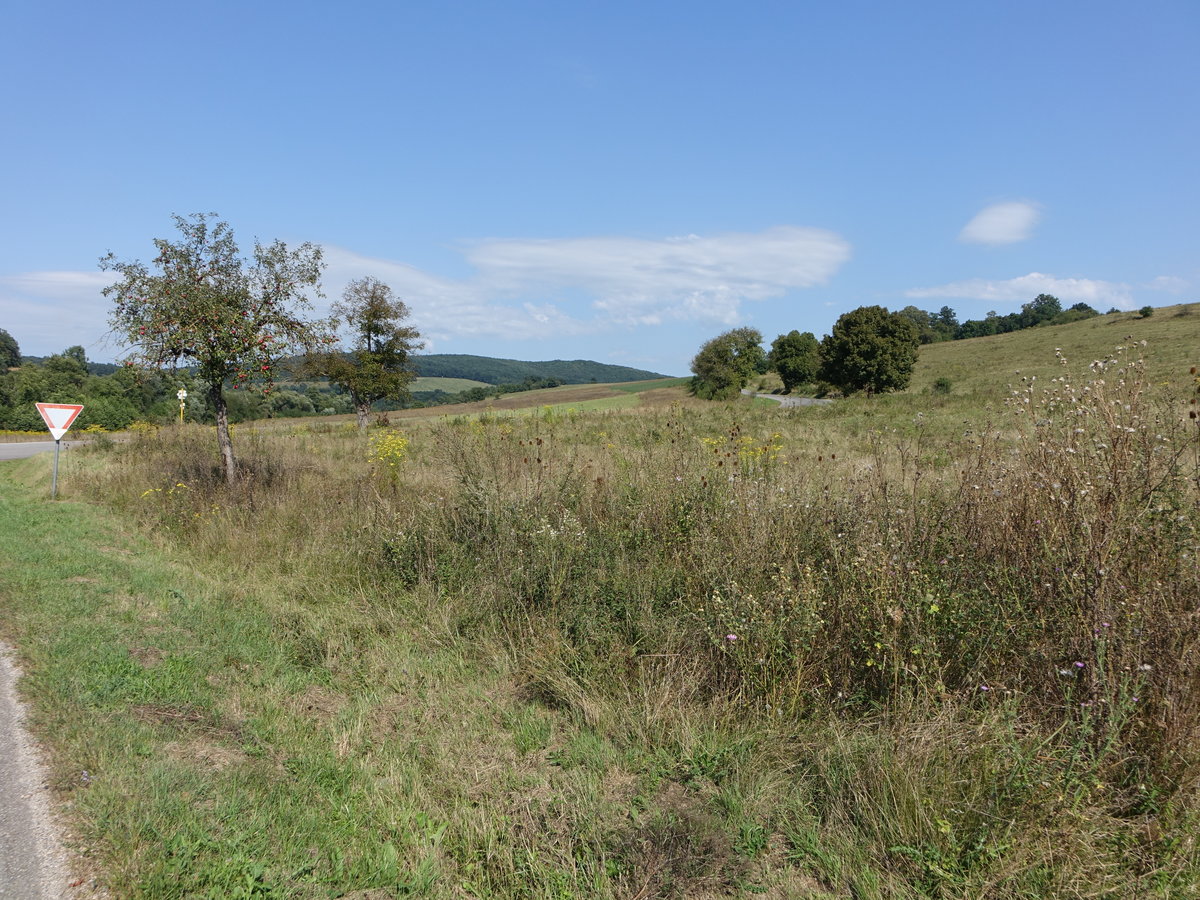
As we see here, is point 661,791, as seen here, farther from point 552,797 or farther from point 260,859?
point 260,859

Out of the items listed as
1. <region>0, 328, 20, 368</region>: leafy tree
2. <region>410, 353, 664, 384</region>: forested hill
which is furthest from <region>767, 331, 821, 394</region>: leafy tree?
<region>0, 328, 20, 368</region>: leafy tree

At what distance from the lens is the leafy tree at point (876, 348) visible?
54312 millimetres

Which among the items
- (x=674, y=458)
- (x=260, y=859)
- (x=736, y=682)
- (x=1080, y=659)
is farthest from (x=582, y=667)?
(x=674, y=458)

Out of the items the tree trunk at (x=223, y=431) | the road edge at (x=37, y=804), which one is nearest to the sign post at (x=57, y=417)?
the tree trunk at (x=223, y=431)

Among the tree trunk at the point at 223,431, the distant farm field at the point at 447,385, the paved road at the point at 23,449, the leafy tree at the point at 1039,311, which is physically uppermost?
the leafy tree at the point at 1039,311

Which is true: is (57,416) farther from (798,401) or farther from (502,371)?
(502,371)

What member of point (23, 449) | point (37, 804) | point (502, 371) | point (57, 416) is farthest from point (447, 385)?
point (37, 804)

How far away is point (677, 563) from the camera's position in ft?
21.2

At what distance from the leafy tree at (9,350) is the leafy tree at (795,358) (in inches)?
4212

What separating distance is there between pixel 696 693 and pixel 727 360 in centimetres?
7703

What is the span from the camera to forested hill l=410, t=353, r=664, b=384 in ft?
521

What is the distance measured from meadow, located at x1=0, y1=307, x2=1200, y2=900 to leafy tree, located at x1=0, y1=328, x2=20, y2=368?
12729cm

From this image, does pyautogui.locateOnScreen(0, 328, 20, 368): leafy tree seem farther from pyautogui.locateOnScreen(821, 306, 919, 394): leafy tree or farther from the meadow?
the meadow

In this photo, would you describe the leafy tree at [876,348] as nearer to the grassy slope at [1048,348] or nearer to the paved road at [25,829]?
the grassy slope at [1048,348]
